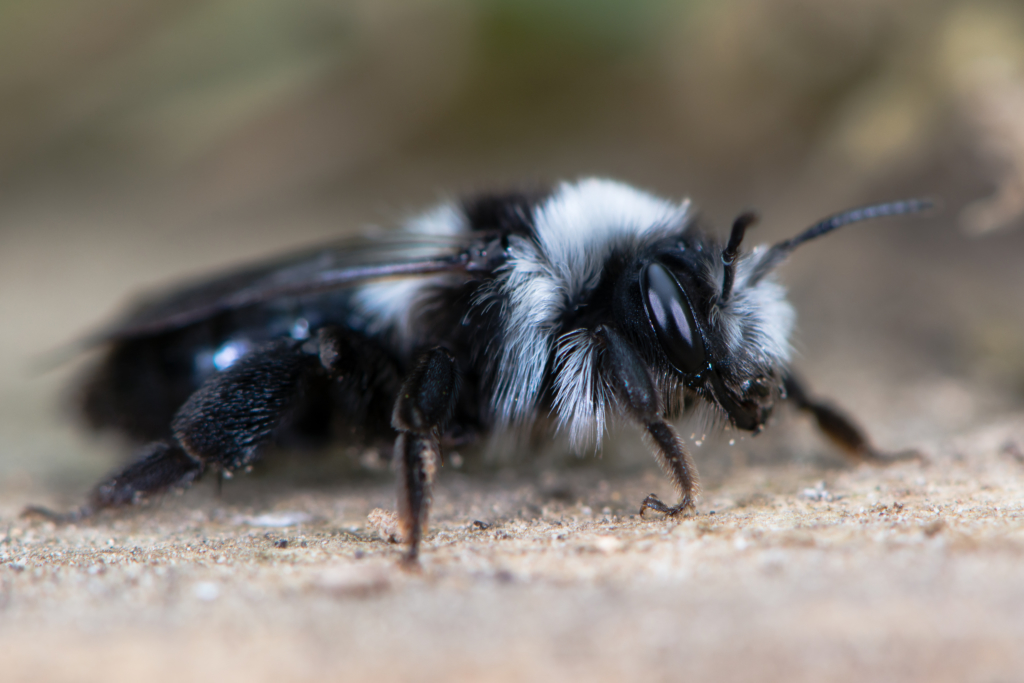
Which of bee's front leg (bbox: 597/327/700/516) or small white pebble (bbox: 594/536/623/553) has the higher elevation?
bee's front leg (bbox: 597/327/700/516)

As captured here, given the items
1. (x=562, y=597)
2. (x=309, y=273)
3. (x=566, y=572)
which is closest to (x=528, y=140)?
(x=309, y=273)

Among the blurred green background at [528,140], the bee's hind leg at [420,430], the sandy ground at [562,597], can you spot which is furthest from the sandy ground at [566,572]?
the blurred green background at [528,140]

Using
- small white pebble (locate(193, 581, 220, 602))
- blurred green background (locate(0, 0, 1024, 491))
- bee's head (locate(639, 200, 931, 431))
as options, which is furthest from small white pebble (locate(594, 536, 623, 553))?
blurred green background (locate(0, 0, 1024, 491))

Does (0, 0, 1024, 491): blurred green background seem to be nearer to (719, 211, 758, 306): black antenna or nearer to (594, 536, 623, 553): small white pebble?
(719, 211, 758, 306): black antenna

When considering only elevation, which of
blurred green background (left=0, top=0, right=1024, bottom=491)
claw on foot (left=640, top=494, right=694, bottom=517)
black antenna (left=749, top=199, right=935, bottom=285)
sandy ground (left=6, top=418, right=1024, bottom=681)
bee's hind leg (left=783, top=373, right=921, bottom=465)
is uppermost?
blurred green background (left=0, top=0, right=1024, bottom=491)

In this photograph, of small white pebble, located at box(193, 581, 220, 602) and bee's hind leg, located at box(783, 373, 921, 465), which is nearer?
small white pebble, located at box(193, 581, 220, 602)

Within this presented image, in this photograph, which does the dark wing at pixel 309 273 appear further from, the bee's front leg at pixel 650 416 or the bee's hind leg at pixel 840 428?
the bee's hind leg at pixel 840 428

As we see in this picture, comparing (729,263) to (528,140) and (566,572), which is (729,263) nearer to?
(566,572)
